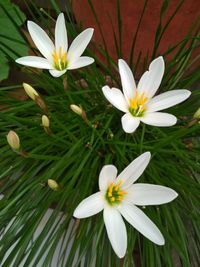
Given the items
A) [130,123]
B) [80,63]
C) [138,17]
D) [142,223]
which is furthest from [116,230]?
[138,17]

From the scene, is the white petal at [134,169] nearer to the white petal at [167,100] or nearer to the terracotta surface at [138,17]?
the white petal at [167,100]

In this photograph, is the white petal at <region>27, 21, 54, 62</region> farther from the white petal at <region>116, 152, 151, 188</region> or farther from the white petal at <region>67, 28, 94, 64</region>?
the white petal at <region>116, 152, 151, 188</region>

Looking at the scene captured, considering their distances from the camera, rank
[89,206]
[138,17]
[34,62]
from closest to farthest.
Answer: [89,206] → [34,62] → [138,17]

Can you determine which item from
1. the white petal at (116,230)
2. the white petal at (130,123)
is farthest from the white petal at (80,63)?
the white petal at (116,230)

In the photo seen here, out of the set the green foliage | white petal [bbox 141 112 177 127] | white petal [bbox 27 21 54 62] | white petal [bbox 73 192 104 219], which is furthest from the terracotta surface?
white petal [bbox 73 192 104 219]

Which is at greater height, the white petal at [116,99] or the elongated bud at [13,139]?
the elongated bud at [13,139]

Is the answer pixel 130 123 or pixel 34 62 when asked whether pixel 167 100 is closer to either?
pixel 130 123

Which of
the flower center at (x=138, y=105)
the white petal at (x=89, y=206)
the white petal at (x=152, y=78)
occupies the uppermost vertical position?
the white petal at (x=152, y=78)
